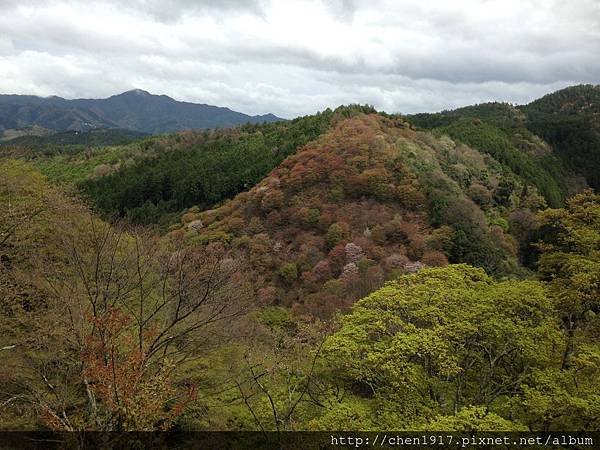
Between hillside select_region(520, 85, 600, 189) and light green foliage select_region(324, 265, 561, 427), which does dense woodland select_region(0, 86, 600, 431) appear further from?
hillside select_region(520, 85, 600, 189)

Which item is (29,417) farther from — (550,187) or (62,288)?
(550,187)

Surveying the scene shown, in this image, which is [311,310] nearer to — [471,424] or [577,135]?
[471,424]

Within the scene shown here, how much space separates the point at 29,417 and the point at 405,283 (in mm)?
12510

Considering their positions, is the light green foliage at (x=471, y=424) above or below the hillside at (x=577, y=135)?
below

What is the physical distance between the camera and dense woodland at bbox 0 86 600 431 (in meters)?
A: 11.5

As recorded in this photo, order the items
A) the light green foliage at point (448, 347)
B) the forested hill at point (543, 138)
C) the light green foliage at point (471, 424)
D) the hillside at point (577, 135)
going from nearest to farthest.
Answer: the light green foliage at point (471, 424), the light green foliage at point (448, 347), the forested hill at point (543, 138), the hillside at point (577, 135)

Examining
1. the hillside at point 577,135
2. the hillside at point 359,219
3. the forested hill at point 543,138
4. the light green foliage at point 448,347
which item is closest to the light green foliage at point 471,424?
the light green foliage at point 448,347

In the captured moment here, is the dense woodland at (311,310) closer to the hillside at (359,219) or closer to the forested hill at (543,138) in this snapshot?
the hillside at (359,219)

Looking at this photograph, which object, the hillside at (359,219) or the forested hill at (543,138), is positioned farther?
the forested hill at (543,138)

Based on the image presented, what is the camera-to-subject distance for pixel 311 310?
30.3m

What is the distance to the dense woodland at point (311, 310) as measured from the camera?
37.9 ft

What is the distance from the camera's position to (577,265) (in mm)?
12375

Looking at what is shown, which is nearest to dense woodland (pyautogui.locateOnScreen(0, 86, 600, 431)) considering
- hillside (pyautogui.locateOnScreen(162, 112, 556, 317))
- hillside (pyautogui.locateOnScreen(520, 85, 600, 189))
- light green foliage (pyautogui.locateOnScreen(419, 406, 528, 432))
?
light green foliage (pyautogui.locateOnScreen(419, 406, 528, 432))

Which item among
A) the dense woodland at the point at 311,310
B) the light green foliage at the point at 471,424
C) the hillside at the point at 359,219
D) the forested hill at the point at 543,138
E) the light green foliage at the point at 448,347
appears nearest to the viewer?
the light green foliage at the point at 471,424
